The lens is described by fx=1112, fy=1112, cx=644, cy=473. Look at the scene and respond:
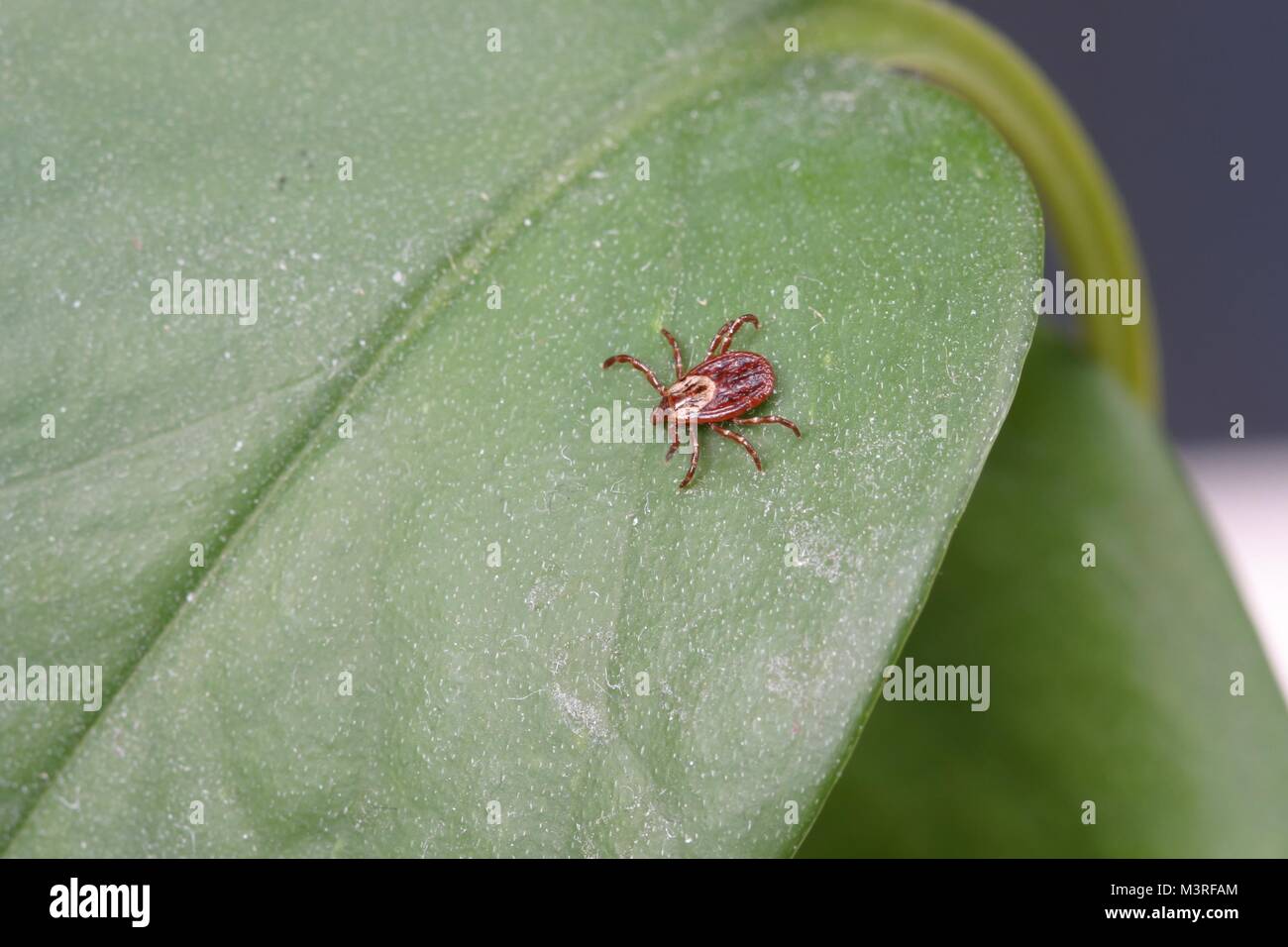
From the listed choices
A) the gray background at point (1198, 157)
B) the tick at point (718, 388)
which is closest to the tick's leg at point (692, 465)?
the tick at point (718, 388)

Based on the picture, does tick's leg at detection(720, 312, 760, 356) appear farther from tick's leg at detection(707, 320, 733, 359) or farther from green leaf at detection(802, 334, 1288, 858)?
green leaf at detection(802, 334, 1288, 858)

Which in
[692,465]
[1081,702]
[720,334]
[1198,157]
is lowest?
[1081,702]

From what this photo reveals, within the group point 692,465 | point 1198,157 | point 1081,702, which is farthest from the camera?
point 1198,157

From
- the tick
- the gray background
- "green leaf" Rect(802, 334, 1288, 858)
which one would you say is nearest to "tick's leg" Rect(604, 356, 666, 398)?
the tick

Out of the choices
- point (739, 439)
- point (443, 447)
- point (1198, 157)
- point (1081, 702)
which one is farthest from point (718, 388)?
point (1198, 157)

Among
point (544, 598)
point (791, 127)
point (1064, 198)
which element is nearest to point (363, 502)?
point (544, 598)

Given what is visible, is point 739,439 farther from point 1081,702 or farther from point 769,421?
point 1081,702

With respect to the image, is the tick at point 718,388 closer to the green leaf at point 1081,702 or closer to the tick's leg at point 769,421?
the tick's leg at point 769,421
